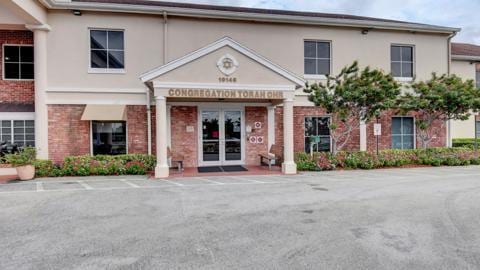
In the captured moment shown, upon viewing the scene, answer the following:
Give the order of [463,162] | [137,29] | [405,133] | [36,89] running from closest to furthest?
[36,89], [137,29], [463,162], [405,133]

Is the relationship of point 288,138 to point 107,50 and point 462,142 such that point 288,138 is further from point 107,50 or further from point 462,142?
point 462,142

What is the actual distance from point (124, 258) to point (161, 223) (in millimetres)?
1601

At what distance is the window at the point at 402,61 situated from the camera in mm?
15859

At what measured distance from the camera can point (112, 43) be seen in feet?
43.5

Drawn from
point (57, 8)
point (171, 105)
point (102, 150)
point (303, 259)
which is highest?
point (57, 8)

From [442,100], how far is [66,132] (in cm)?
1530

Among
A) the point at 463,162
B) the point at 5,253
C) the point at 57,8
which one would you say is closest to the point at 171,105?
the point at 57,8

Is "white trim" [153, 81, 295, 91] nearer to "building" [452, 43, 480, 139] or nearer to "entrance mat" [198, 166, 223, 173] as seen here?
"entrance mat" [198, 166, 223, 173]

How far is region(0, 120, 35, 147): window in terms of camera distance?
12805 millimetres

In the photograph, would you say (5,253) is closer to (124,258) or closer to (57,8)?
(124,258)

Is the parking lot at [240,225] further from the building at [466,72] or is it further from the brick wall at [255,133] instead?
the building at [466,72]

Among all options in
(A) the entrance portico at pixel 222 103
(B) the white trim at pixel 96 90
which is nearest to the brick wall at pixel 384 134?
(A) the entrance portico at pixel 222 103

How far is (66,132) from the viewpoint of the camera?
504 inches

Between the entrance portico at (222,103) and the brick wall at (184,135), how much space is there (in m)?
0.04
